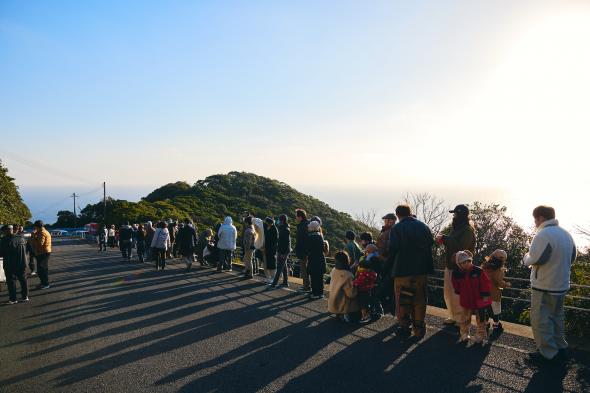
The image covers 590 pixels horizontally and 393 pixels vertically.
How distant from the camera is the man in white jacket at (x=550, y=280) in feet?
18.7

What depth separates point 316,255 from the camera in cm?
1005

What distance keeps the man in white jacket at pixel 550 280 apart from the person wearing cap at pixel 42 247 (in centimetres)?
1193

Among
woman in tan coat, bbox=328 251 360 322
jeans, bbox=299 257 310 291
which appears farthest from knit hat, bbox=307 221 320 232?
woman in tan coat, bbox=328 251 360 322

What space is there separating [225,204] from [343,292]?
4817 centimetres

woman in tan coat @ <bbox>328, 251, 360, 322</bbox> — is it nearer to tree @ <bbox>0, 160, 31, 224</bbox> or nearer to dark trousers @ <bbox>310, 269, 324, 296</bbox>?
dark trousers @ <bbox>310, 269, 324, 296</bbox>

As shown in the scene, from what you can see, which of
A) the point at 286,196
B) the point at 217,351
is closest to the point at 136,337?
the point at 217,351

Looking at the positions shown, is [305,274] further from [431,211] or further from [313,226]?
[431,211]

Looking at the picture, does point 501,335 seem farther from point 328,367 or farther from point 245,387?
point 245,387

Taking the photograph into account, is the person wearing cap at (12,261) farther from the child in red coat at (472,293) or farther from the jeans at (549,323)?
the jeans at (549,323)

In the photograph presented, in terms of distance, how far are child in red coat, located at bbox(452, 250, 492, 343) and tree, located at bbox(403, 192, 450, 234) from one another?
17.1 metres

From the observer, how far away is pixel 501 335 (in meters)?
6.97

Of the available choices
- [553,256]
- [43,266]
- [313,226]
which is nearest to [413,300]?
[553,256]

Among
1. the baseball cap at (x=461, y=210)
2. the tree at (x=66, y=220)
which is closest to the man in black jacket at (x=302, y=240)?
the baseball cap at (x=461, y=210)

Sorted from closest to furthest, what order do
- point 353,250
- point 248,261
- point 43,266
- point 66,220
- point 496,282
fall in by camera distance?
1. point 496,282
2. point 353,250
3. point 43,266
4. point 248,261
5. point 66,220
